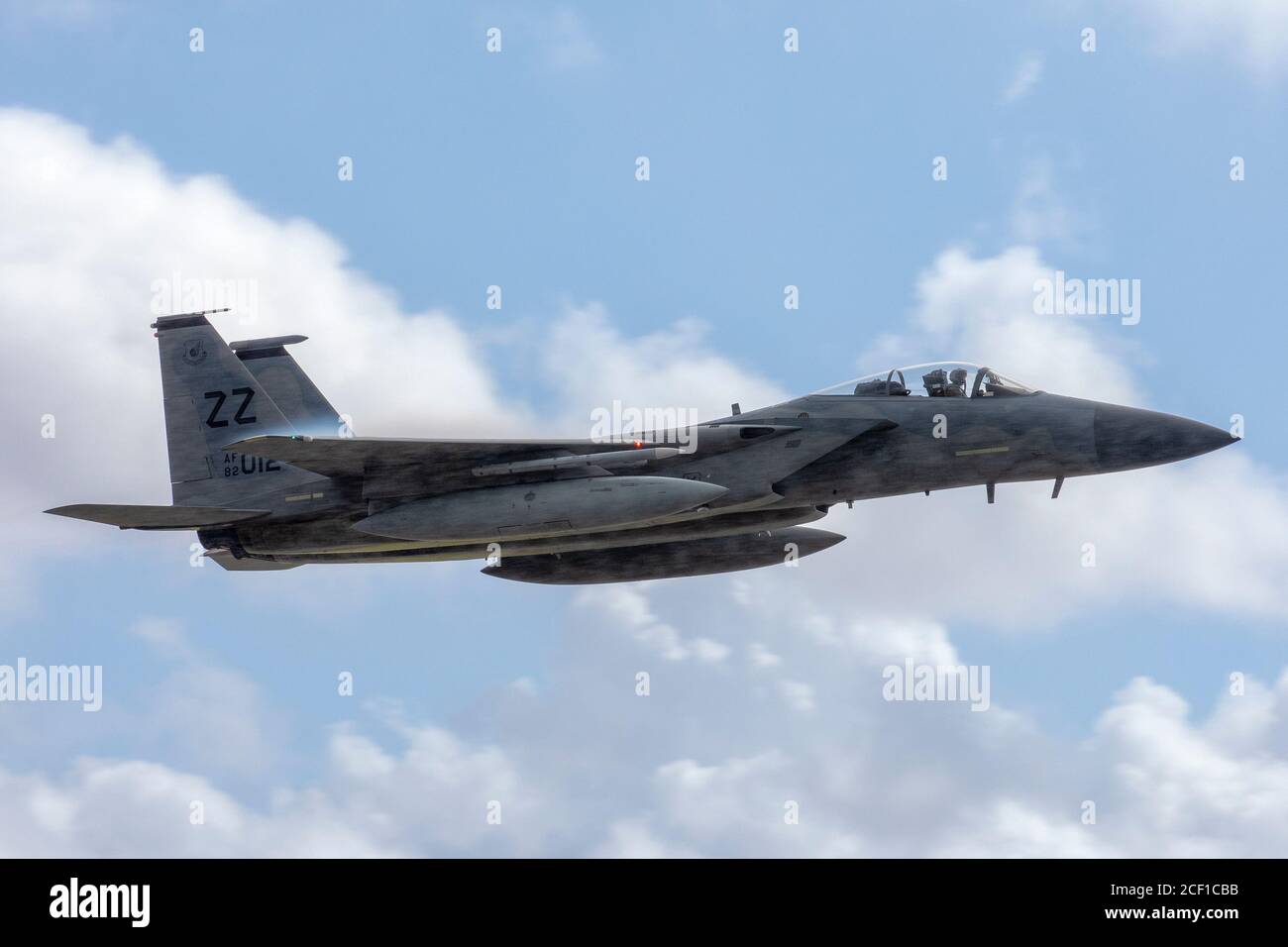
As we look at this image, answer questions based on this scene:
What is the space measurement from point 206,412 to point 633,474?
7.36m

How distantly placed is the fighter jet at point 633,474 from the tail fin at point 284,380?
1415mm

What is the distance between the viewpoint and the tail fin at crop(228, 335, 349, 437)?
2558 centimetres

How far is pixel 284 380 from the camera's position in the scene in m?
25.7

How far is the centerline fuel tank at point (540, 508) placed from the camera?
802 inches

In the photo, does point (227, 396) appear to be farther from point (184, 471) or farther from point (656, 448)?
point (656, 448)

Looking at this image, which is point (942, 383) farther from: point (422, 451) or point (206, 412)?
point (206, 412)

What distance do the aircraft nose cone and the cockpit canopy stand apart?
1.21 metres

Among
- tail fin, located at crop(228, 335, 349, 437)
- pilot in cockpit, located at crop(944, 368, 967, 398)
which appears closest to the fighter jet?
pilot in cockpit, located at crop(944, 368, 967, 398)

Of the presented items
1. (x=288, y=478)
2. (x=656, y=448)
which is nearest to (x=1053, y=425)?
(x=656, y=448)

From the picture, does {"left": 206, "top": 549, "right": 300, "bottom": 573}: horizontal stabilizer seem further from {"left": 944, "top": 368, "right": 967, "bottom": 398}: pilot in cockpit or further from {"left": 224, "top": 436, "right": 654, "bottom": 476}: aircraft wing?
{"left": 944, "top": 368, "right": 967, "bottom": 398}: pilot in cockpit

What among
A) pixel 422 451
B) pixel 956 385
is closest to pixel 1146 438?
pixel 956 385

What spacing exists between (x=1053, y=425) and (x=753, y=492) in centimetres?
424

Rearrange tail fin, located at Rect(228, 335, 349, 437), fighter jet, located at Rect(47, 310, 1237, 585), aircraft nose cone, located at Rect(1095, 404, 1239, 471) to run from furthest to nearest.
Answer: tail fin, located at Rect(228, 335, 349, 437), fighter jet, located at Rect(47, 310, 1237, 585), aircraft nose cone, located at Rect(1095, 404, 1239, 471)

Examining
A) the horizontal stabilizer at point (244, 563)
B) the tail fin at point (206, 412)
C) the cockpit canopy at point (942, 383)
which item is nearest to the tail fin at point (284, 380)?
the tail fin at point (206, 412)
